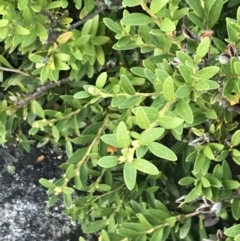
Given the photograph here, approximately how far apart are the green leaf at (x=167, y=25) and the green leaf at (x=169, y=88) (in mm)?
160

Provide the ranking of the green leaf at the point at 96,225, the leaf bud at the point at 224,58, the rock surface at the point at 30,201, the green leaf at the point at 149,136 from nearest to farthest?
1. the green leaf at the point at 149,136
2. the leaf bud at the point at 224,58
3. the green leaf at the point at 96,225
4. the rock surface at the point at 30,201

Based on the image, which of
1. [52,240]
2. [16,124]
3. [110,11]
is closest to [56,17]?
[110,11]

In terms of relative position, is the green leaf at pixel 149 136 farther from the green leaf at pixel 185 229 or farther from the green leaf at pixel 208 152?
the green leaf at pixel 185 229

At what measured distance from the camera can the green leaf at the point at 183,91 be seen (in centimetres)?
118

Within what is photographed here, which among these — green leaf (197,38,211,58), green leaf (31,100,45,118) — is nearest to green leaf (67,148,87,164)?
green leaf (31,100,45,118)

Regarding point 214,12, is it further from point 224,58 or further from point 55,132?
point 55,132

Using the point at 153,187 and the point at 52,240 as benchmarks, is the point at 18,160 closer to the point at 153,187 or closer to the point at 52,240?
the point at 52,240

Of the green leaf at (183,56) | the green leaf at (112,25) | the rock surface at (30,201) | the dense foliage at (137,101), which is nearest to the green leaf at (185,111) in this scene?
the dense foliage at (137,101)

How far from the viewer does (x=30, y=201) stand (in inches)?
82.0

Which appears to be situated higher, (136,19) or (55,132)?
(136,19)

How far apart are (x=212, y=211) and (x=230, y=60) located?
48 centimetres

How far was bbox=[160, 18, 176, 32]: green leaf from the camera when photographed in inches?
48.8

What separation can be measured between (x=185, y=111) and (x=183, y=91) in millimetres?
58

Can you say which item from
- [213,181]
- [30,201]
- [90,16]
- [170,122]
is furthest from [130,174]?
[30,201]
